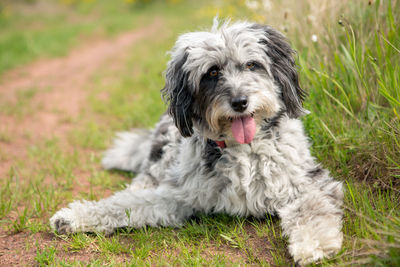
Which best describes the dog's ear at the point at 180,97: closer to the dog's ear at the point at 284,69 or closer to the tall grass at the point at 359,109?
the dog's ear at the point at 284,69

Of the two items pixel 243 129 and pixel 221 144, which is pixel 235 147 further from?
pixel 243 129

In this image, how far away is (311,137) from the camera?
4.12 meters

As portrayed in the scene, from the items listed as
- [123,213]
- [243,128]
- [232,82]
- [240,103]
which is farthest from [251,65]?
[123,213]

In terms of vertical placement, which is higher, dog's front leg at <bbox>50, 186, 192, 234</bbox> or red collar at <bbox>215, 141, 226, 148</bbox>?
red collar at <bbox>215, 141, 226, 148</bbox>

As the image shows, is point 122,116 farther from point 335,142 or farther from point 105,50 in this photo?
point 105,50

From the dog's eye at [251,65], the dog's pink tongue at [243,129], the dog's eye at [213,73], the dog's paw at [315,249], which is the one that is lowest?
the dog's paw at [315,249]

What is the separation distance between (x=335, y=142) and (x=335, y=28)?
4.96 feet

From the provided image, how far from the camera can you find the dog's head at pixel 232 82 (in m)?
3.08

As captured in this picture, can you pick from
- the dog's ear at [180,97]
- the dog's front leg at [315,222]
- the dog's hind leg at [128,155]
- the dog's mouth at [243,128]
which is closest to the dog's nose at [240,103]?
the dog's mouth at [243,128]

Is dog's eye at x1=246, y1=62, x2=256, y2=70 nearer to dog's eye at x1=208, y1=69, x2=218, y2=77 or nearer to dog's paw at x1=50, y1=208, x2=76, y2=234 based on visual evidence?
dog's eye at x1=208, y1=69, x2=218, y2=77

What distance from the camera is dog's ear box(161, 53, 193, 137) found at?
3279 millimetres

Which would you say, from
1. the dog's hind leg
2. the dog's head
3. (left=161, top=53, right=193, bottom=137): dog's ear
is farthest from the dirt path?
the dog's head

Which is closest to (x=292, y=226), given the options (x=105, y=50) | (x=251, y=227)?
(x=251, y=227)

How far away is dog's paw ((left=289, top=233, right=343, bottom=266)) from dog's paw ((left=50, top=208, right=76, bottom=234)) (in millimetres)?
1898
